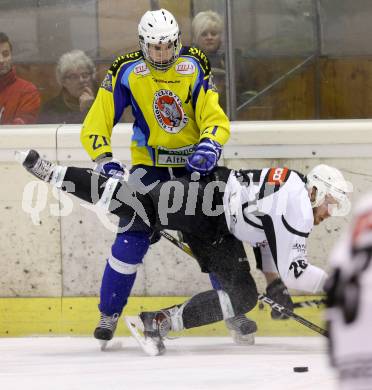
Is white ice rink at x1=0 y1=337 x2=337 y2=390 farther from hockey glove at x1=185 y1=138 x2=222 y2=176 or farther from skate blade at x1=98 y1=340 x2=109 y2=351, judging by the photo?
hockey glove at x1=185 y1=138 x2=222 y2=176

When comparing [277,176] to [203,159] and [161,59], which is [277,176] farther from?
[161,59]

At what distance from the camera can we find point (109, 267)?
4441 mm

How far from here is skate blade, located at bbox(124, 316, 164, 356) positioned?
433cm

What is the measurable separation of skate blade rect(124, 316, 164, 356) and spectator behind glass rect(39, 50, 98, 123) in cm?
111

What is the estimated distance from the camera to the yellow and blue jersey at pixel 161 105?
14.9 feet

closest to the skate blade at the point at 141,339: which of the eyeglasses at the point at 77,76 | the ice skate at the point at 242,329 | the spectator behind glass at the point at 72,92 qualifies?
the ice skate at the point at 242,329

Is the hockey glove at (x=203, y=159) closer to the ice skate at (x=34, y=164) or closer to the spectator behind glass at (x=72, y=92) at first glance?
the ice skate at (x=34, y=164)

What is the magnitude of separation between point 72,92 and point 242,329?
142 cm

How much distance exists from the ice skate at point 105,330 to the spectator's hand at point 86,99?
1096 mm

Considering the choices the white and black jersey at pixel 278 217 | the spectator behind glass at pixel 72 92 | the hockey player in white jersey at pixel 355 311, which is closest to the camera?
the hockey player in white jersey at pixel 355 311

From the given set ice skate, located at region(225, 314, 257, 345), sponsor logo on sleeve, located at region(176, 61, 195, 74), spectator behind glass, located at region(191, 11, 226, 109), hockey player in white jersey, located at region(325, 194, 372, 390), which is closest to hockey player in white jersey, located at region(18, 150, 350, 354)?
ice skate, located at region(225, 314, 257, 345)

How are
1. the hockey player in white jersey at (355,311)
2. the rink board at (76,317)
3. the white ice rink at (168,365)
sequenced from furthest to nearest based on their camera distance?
the rink board at (76,317)
the white ice rink at (168,365)
the hockey player in white jersey at (355,311)

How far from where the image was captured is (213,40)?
504 cm

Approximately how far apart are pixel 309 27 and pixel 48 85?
4.03 ft
